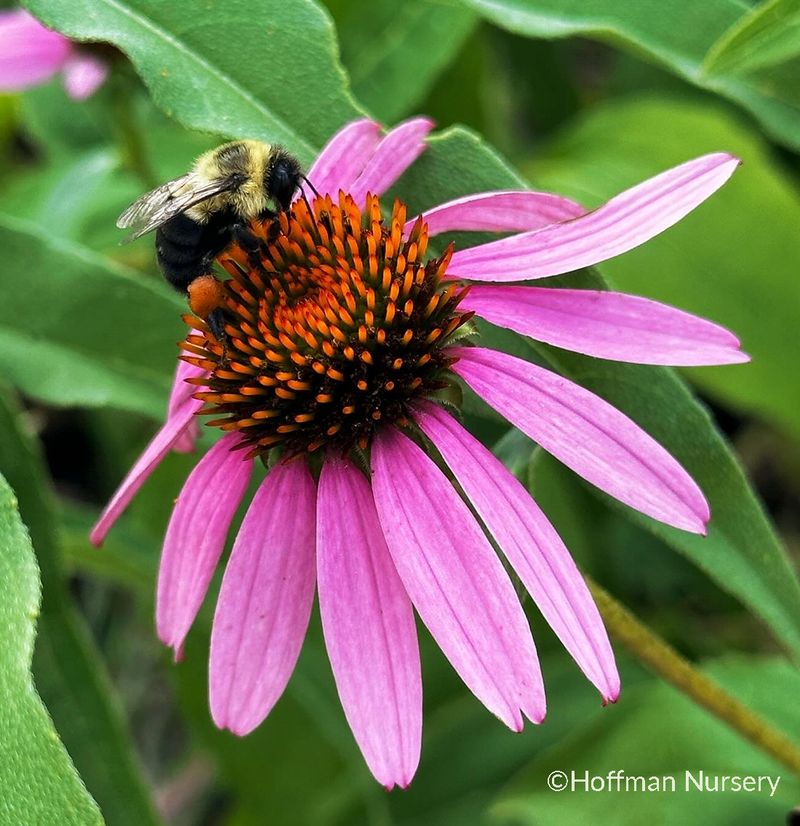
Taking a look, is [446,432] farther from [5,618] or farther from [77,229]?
[77,229]

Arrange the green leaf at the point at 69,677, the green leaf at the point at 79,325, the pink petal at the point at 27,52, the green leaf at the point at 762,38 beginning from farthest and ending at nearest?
the pink petal at the point at 27,52
the green leaf at the point at 79,325
the green leaf at the point at 69,677
the green leaf at the point at 762,38

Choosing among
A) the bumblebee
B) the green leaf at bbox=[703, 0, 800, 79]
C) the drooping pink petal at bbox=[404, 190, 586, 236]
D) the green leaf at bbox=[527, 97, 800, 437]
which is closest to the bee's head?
the bumblebee

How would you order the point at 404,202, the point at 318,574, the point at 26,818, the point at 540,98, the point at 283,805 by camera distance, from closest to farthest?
the point at 26,818 < the point at 318,574 < the point at 404,202 < the point at 283,805 < the point at 540,98

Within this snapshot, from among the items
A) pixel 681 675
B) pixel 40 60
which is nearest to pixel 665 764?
pixel 681 675

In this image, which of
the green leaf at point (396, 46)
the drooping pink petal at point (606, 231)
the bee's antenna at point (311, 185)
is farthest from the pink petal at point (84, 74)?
the drooping pink petal at point (606, 231)

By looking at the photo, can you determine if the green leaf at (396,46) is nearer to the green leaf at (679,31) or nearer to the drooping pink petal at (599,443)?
the green leaf at (679,31)

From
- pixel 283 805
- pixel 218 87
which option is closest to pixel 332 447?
pixel 218 87

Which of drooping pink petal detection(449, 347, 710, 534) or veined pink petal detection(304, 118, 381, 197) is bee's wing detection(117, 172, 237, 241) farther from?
drooping pink petal detection(449, 347, 710, 534)
